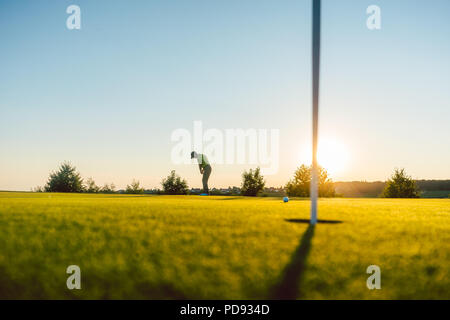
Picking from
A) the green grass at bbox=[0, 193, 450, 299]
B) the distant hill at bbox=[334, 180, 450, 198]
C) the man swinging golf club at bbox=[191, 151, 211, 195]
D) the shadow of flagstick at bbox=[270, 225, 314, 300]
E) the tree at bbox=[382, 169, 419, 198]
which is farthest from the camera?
the distant hill at bbox=[334, 180, 450, 198]

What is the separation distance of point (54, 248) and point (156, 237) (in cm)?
170

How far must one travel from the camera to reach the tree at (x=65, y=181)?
86.9 metres

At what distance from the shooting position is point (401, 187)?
7638 cm

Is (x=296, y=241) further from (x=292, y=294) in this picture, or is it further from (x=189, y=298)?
(x=189, y=298)

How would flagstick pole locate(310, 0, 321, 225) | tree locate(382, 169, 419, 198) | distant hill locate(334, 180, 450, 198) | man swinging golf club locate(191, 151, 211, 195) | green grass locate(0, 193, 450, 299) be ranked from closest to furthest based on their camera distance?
green grass locate(0, 193, 450, 299) → flagstick pole locate(310, 0, 321, 225) → man swinging golf club locate(191, 151, 211, 195) → tree locate(382, 169, 419, 198) → distant hill locate(334, 180, 450, 198)

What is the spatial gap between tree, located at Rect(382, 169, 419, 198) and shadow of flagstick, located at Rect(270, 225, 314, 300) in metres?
79.3

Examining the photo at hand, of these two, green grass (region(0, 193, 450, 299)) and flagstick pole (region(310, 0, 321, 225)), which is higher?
flagstick pole (region(310, 0, 321, 225))

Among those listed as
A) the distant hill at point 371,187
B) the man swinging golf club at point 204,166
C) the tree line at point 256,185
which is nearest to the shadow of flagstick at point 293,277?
the man swinging golf club at point 204,166

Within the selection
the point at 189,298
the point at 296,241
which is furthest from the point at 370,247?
the point at 189,298

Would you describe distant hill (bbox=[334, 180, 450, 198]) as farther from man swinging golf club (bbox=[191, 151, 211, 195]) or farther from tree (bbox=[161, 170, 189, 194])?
man swinging golf club (bbox=[191, 151, 211, 195])

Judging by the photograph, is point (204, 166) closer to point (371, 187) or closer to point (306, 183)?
point (306, 183)

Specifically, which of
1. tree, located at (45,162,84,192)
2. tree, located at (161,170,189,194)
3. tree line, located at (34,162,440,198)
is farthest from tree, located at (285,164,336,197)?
tree, located at (45,162,84,192)

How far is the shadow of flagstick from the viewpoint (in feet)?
12.3

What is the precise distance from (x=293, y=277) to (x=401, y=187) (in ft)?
271
